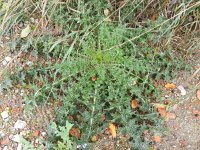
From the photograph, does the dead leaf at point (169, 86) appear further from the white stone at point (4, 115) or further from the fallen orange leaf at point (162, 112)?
the white stone at point (4, 115)

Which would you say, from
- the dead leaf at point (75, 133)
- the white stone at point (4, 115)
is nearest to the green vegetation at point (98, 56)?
the dead leaf at point (75, 133)

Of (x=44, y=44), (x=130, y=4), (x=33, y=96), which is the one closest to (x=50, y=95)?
(x=33, y=96)

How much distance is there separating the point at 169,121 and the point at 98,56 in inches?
20.9

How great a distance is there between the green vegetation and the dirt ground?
0.23ft

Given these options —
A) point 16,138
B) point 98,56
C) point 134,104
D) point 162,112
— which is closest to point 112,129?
point 134,104

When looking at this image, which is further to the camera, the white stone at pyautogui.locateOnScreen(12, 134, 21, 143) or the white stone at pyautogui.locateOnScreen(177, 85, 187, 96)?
the white stone at pyautogui.locateOnScreen(177, 85, 187, 96)

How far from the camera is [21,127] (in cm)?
223

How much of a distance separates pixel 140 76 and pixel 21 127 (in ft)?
2.35

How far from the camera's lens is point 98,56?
2260 mm

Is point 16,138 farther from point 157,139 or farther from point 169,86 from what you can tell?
point 169,86

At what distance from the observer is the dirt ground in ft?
7.25

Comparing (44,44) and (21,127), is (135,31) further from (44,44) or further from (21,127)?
(21,127)

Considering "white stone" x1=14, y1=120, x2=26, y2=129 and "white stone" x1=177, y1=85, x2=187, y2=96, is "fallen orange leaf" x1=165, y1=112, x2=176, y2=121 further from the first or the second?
"white stone" x1=14, y1=120, x2=26, y2=129

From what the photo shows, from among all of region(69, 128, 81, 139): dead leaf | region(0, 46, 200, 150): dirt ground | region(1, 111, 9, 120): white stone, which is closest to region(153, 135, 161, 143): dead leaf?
region(0, 46, 200, 150): dirt ground
